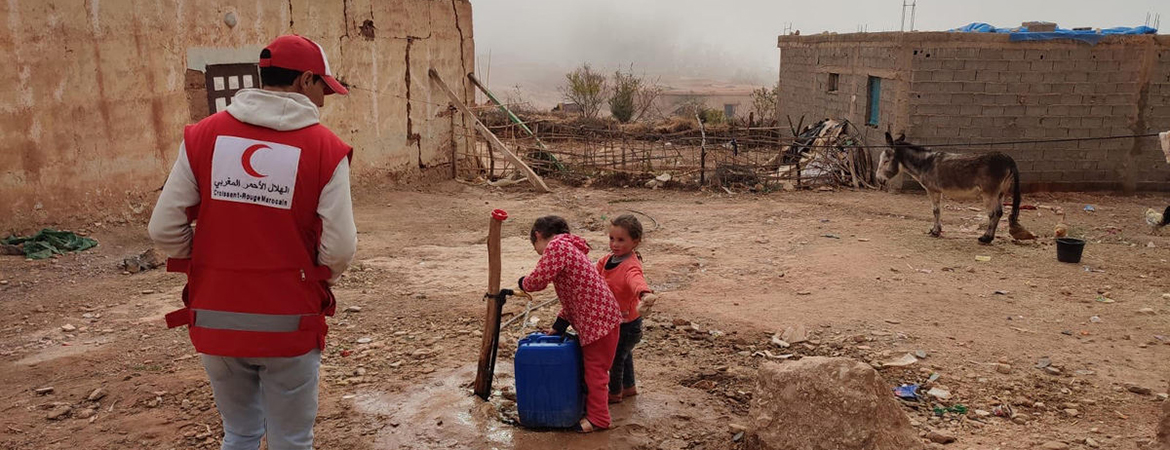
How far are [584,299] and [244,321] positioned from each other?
5.10 feet

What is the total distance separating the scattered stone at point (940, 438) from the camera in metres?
3.71

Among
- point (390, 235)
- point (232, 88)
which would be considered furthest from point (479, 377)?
point (232, 88)

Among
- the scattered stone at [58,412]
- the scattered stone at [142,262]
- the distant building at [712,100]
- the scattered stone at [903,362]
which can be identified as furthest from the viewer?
the distant building at [712,100]

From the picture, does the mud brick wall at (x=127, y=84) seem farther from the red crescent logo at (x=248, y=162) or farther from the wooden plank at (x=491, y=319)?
the red crescent logo at (x=248, y=162)

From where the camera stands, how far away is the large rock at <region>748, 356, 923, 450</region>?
329cm

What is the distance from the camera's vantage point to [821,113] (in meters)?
15.6

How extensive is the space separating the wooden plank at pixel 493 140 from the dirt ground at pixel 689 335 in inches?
115

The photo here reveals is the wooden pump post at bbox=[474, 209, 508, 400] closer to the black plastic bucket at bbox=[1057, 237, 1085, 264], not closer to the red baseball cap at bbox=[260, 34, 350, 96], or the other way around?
the red baseball cap at bbox=[260, 34, 350, 96]

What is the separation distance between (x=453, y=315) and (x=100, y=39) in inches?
213

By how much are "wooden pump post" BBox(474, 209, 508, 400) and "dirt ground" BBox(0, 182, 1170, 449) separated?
13cm

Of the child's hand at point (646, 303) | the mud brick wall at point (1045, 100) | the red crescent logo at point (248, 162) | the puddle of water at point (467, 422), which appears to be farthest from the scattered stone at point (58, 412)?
the mud brick wall at point (1045, 100)

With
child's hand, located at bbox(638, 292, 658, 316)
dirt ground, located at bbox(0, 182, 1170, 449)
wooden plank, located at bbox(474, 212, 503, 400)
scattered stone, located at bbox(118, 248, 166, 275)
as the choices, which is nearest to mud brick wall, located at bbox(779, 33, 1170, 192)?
dirt ground, located at bbox(0, 182, 1170, 449)

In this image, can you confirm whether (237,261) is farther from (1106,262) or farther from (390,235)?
(1106,262)

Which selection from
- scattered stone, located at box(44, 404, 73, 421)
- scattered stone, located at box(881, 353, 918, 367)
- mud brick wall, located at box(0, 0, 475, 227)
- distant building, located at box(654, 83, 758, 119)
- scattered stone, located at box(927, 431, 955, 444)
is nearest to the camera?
scattered stone, located at box(927, 431, 955, 444)
